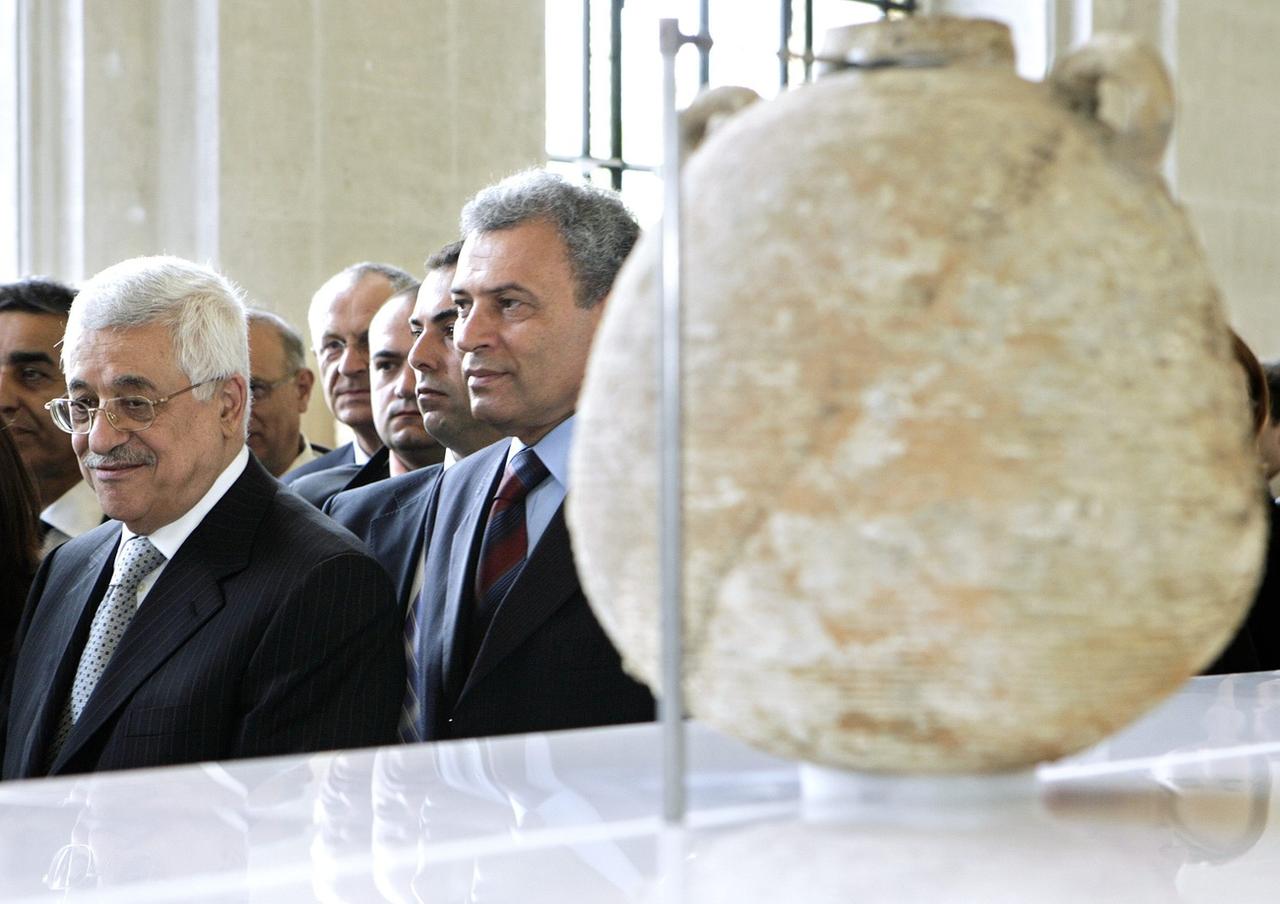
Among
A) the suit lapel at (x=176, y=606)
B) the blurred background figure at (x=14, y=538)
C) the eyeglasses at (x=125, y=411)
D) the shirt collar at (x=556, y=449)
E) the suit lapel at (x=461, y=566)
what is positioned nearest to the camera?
the suit lapel at (x=176, y=606)

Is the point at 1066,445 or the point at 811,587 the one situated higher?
the point at 1066,445

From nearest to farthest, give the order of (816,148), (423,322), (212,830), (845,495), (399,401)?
(845,495) → (816,148) → (212,830) → (423,322) → (399,401)

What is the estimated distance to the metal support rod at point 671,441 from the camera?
1.52 meters

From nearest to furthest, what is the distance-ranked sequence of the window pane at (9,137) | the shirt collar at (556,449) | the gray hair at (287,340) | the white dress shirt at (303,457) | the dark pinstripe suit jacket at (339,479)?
the shirt collar at (556,449) < the dark pinstripe suit jacket at (339,479) < the gray hair at (287,340) < the white dress shirt at (303,457) < the window pane at (9,137)

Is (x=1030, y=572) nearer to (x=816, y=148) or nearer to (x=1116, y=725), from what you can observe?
(x=1116, y=725)

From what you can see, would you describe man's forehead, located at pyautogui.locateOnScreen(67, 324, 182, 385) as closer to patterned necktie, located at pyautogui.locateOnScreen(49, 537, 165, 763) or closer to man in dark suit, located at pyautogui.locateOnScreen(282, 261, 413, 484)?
patterned necktie, located at pyautogui.locateOnScreen(49, 537, 165, 763)

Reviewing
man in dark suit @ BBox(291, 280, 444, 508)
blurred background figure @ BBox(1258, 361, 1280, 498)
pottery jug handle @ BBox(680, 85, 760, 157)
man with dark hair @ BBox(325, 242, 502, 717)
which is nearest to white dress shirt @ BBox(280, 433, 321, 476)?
man in dark suit @ BBox(291, 280, 444, 508)

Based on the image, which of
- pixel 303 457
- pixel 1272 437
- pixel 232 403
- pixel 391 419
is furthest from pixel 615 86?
pixel 232 403

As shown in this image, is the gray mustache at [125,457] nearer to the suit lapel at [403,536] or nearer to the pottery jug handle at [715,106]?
the suit lapel at [403,536]

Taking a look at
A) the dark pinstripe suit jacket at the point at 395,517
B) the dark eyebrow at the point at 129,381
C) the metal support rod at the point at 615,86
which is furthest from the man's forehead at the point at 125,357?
the metal support rod at the point at 615,86

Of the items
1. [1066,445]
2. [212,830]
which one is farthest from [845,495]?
[212,830]

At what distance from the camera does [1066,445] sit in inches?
57.6

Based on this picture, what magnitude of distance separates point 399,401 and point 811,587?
499 cm

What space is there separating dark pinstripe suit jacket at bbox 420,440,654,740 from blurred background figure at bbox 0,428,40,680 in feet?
4.45
